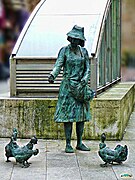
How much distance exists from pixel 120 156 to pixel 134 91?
8.52m

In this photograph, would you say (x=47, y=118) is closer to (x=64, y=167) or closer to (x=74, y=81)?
(x=74, y=81)

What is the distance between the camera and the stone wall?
9.45 metres

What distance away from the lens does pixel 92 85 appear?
1007 cm

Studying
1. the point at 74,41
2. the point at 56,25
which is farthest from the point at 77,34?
the point at 56,25

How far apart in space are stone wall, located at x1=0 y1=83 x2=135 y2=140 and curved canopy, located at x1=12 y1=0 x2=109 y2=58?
1318 mm

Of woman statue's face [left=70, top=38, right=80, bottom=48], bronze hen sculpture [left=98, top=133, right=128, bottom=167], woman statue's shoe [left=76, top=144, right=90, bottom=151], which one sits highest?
woman statue's face [left=70, top=38, right=80, bottom=48]

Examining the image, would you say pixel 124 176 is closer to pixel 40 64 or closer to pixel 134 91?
pixel 40 64

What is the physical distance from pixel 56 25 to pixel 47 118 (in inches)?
111

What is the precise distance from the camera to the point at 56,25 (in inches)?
451

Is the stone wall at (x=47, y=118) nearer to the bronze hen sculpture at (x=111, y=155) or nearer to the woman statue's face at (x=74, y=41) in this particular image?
the woman statue's face at (x=74, y=41)

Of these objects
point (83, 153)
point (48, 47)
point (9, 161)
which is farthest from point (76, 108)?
point (48, 47)

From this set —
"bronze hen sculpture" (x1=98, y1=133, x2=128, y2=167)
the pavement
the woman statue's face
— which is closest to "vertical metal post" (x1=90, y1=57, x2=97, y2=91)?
the pavement

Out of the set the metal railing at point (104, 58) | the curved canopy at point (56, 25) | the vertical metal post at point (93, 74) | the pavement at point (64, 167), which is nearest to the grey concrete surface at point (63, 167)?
the pavement at point (64, 167)

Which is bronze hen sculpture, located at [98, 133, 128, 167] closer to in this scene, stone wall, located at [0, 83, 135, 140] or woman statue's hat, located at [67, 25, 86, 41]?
woman statue's hat, located at [67, 25, 86, 41]
